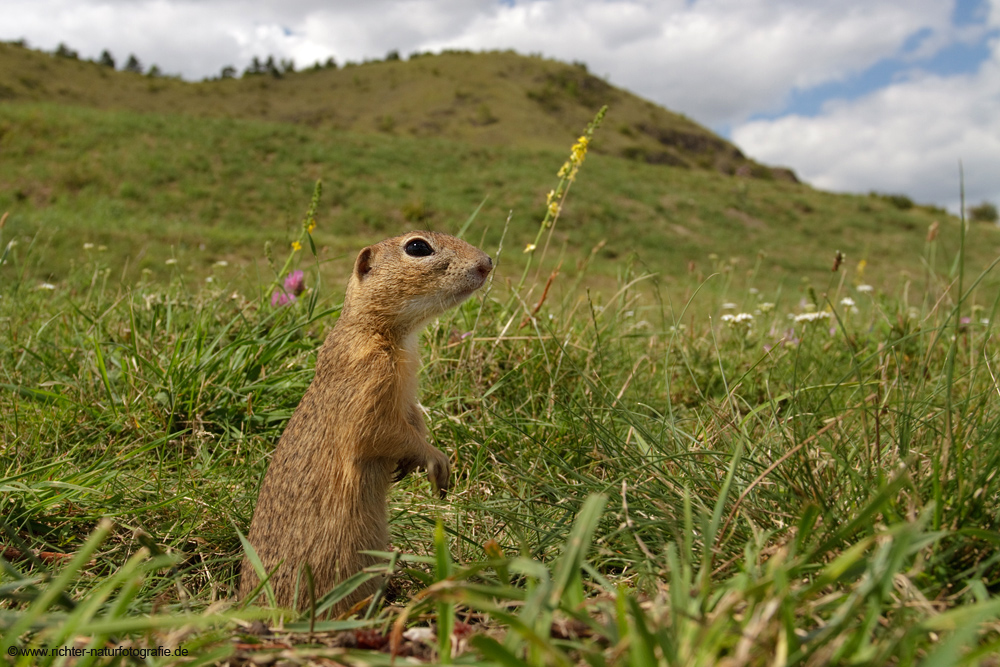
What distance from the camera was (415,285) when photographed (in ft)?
7.79

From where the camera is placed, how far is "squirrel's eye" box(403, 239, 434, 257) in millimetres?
2463

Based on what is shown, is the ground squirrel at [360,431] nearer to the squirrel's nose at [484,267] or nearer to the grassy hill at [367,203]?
the squirrel's nose at [484,267]

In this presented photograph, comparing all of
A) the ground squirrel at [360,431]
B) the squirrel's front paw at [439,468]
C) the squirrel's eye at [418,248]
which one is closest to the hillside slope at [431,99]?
the squirrel's eye at [418,248]

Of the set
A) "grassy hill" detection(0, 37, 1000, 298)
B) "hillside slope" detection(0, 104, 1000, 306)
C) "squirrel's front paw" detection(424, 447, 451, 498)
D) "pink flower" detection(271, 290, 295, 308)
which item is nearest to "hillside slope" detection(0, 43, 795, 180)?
"grassy hill" detection(0, 37, 1000, 298)

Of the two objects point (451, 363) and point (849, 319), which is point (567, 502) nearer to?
point (451, 363)

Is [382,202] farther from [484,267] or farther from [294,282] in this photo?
[484,267]

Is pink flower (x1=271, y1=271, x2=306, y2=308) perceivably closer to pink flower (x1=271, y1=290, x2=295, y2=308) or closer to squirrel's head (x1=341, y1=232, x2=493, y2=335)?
pink flower (x1=271, y1=290, x2=295, y2=308)

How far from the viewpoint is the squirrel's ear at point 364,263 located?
2.48 m

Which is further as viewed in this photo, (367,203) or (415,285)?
(367,203)

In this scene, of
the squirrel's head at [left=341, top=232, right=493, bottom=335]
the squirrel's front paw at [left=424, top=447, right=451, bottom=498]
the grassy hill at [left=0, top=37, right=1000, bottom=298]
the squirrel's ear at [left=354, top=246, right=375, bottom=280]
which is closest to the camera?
the squirrel's front paw at [left=424, top=447, right=451, bottom=498]

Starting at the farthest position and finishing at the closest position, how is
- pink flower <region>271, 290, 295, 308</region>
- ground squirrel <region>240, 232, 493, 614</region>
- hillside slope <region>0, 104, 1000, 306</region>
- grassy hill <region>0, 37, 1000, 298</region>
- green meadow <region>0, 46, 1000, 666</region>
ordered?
hillside slope <region>0, 104, 1000, 306</region> < grassy hill <region>0, 37, 1000, 298</region> < pink flower <region>271, 290, 295, 308</region> < ground squirrel <region>240, 232, 493, 614</region> < green meadow <region>0, 46, 1000, 666</region>

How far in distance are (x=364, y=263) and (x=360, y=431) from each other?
727 millimetres

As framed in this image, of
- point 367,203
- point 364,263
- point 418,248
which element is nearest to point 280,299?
point 364,263

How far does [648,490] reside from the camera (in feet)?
5.69
